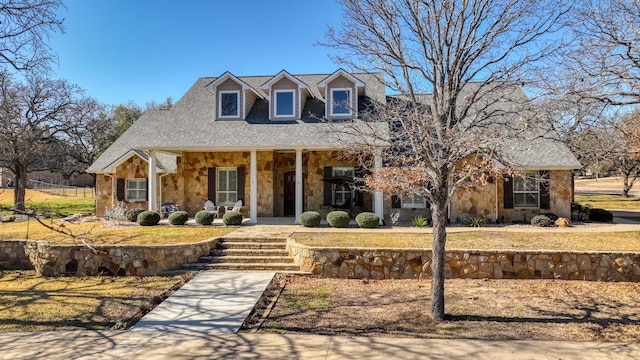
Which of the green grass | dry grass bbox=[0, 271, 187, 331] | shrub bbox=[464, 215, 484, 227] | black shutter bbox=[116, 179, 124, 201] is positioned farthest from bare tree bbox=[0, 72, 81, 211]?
the green grass

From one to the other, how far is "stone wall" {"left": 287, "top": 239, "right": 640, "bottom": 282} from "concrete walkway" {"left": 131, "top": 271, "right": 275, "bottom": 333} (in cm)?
154

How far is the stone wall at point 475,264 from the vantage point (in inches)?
369

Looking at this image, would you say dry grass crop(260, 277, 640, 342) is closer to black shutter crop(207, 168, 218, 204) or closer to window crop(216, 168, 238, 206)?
window crop(216, 168, 238, 206)

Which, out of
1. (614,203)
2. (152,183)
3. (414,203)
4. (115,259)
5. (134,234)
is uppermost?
(152,183)

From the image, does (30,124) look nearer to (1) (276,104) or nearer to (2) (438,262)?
(1) (276,104)

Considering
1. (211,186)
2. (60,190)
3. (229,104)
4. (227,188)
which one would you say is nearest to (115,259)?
(211,186)

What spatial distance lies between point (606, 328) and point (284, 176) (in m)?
13.6

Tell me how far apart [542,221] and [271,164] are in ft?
37.3

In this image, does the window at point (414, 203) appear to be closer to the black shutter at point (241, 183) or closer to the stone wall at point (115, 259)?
the black shutter at point (241, 183)

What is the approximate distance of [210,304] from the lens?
785 centimetres

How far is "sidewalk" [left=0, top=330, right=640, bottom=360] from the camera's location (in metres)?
5.52

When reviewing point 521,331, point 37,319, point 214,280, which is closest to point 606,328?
point 521,331

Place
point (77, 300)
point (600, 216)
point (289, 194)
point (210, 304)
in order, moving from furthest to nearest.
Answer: point (289, 194)
point (600, 216)
point (77, 300)
point (210, 304)

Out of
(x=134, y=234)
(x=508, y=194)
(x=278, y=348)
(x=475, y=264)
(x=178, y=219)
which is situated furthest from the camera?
(x=508, y=194)
